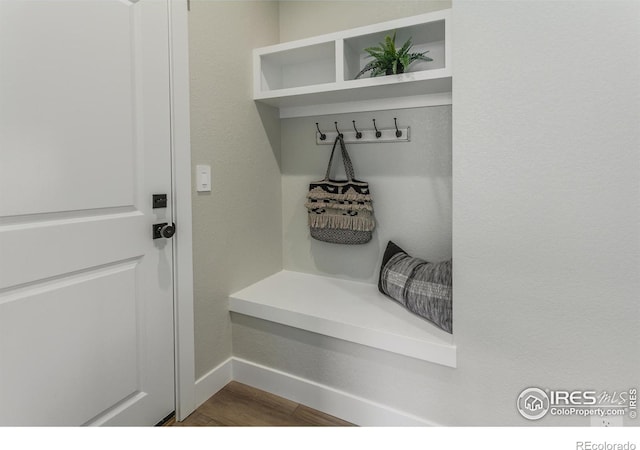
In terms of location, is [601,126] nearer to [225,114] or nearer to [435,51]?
[435,51]

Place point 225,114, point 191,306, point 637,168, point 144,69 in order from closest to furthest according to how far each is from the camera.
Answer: point 637,168
point 144,69
point 191,306
point 225,114

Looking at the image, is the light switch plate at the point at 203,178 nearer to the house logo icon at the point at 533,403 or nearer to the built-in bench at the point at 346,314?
the built-in bench at the point at 346,314

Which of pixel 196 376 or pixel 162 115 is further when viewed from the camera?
pixel 196 376

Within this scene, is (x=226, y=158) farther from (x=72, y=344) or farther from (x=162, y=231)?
(x=72, y=344)

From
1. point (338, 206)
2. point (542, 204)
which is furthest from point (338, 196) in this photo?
point (542, 204)

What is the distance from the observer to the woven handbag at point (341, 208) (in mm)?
1729

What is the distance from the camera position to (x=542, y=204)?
1.04 meters

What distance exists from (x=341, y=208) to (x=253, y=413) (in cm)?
107

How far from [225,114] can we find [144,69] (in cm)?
41

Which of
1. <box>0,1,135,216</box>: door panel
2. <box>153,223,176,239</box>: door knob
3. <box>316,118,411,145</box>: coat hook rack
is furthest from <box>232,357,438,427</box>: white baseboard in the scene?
<box>316,118,411,145</box>: coat hook rack

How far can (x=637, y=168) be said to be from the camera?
933 millimetres
